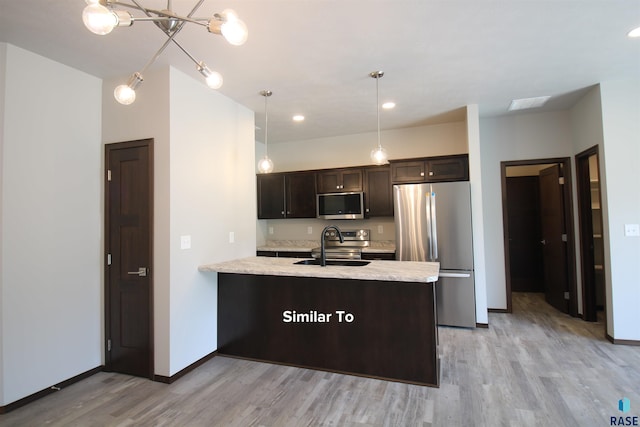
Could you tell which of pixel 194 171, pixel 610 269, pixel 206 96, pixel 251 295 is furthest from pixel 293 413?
pixel 610 269

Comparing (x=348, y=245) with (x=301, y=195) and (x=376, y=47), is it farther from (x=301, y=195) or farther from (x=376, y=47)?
(x=376, y=47)

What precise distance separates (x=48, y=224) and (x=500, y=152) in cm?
522

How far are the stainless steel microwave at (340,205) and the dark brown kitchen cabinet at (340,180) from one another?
85 millimetres

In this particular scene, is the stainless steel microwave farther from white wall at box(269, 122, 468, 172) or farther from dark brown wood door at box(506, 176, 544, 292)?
dark brown wood door at box(506, 176, 544, 292)

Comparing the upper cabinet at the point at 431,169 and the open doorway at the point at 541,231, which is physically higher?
the upper cabinet at the point at 431,169

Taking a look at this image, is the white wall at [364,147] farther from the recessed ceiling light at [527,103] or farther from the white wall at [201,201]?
the white wall at [201,201]

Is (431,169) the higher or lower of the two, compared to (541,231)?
higher

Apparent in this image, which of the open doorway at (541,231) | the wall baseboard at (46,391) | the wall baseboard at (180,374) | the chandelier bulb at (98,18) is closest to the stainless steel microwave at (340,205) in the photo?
the open doorway at (541,231)

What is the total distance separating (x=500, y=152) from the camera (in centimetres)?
463

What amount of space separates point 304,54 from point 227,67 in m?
0.73

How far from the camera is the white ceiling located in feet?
7.12

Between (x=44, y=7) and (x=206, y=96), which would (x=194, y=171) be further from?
(x=44, y=7)

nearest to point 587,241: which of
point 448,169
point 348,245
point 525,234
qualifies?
point 525,234

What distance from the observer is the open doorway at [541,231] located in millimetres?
4465
